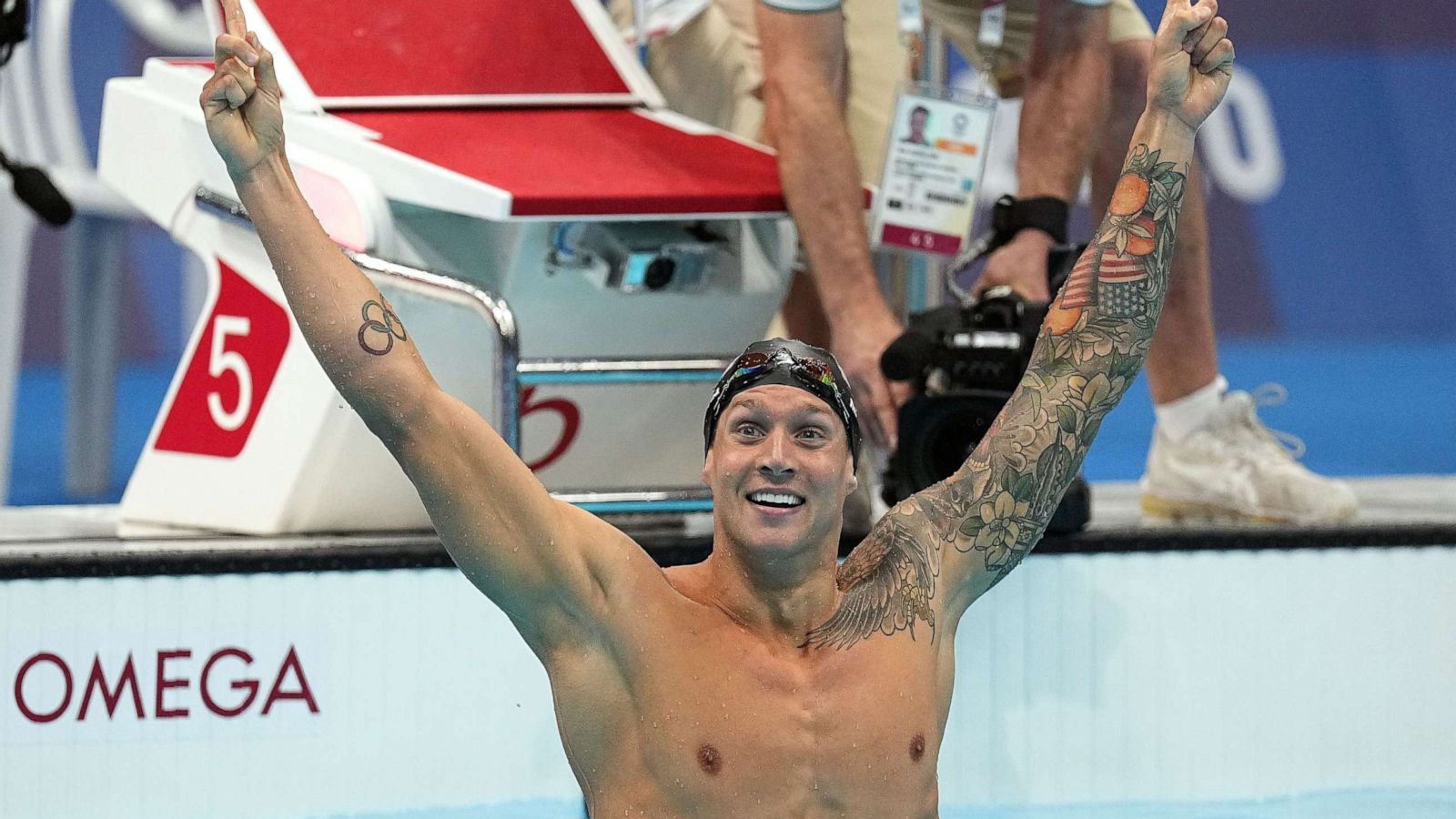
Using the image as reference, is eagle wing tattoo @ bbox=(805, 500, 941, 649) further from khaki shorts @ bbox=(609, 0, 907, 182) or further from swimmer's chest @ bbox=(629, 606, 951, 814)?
khaki shorts @ bbox=(609, 0, 907, 182)

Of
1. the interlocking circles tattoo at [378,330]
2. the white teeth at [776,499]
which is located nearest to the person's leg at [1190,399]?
the white teeth at [776,499]

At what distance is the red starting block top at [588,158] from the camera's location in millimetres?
3074

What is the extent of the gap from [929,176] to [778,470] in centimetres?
143

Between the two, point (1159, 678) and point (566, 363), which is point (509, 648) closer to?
point (566, 363)

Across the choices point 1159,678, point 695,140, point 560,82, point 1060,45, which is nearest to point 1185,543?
point 1159,678

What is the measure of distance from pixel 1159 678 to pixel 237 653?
4.96 ft

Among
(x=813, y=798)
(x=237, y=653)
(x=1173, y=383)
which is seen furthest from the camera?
(x=1173, y=383)

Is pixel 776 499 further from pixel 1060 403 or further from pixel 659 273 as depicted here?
pixel 659 273

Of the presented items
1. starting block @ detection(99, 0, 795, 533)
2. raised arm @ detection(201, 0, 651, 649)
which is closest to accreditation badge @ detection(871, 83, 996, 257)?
starting block @ detection(99, 0, 795, 533)

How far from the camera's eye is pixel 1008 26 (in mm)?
3770

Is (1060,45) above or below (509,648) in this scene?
above

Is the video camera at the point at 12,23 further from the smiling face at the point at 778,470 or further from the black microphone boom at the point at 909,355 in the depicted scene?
the smiling face at the point at 778,470

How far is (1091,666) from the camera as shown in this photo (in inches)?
123

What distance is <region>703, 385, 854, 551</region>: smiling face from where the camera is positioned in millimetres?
1972
